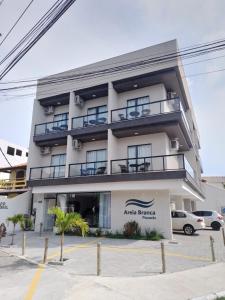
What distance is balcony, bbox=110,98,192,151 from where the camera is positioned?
15.4m

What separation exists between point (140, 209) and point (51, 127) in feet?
34.8

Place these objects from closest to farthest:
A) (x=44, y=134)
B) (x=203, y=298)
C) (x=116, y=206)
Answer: (x=203, y=298) → (x=116, y=206) → (x=44, y=134)

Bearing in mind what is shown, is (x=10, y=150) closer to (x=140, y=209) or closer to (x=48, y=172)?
(x=48, y=172)

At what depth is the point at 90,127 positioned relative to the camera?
17.8 metres

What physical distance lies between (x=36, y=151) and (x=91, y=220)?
8144mm

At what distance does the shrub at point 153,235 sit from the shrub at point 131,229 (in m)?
0.60

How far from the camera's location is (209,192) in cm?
3544

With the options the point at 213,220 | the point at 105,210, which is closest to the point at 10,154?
the point at 105,210

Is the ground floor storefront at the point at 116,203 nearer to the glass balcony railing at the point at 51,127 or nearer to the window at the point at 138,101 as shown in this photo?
the glass balcony railing at the point at 51,127

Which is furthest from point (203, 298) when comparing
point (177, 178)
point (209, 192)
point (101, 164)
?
point (209, 192)

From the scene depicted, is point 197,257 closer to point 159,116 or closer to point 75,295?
point 75,295

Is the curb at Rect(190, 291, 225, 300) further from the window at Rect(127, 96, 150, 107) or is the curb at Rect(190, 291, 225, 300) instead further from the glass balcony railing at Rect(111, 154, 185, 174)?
the window at Rect(127, 96, 150, 107)

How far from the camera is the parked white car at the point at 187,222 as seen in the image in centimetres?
1670

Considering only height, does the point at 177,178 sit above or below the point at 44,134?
below
